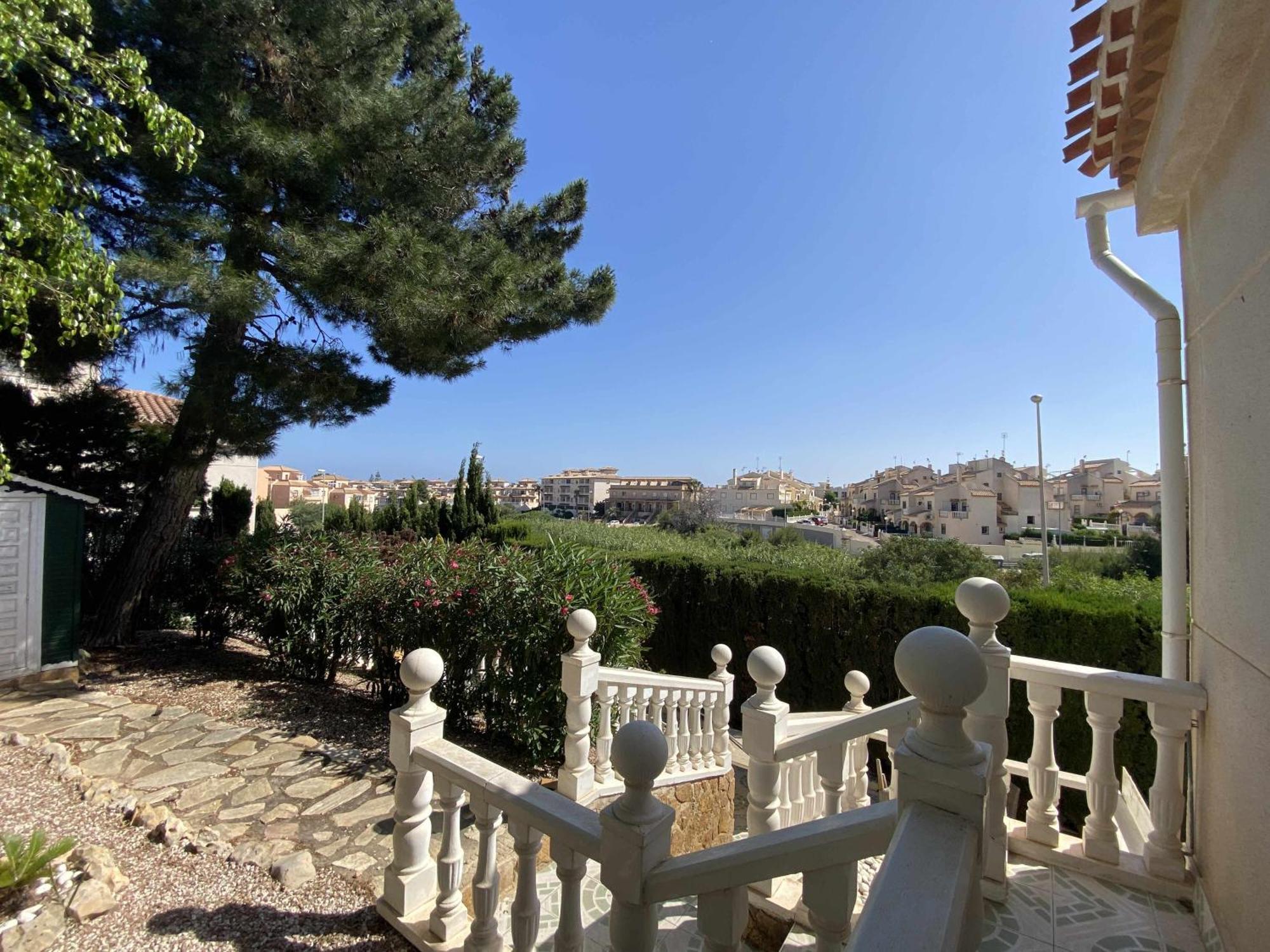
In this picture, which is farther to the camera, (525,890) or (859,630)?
(859,630)

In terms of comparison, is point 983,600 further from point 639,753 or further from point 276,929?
point 276,929

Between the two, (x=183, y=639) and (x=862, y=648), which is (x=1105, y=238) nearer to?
(x=862, y=648)

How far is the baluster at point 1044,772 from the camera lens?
7.09ft

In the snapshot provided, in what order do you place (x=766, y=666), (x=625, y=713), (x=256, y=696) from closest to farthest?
(x=766, y=666) → (x=625, y=713) → (x=256, y=696)

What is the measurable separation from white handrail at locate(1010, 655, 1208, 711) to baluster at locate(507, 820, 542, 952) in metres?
1.88

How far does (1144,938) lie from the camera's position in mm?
1746

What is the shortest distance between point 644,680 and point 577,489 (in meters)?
72.9

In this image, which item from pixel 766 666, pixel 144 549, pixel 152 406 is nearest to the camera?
pixel 766 666

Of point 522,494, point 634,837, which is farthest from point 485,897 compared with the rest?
point 522,494

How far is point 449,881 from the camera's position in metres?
1.89

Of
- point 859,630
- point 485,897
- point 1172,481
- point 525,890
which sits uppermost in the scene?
point 1172,481

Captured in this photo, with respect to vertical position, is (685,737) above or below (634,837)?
below

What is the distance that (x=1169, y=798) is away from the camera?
6.43 feet

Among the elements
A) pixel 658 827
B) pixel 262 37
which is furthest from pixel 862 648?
pixel 262 37
